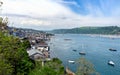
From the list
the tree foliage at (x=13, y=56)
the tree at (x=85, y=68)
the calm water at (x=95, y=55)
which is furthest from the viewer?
the calm water at (x=95, y=55)

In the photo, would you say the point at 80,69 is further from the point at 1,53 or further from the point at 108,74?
the point at 108,74

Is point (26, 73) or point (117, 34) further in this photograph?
point (117, 34)

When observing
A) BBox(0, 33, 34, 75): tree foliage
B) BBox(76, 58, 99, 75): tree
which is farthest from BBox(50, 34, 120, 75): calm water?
BBox(0, 33, 34, 75): tree foliage

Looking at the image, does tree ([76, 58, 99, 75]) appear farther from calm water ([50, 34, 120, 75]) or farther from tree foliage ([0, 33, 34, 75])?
calm water ([50, 34, 120, 75])

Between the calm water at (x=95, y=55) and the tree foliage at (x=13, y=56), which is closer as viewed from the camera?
the tree foliage at (x=13, y=56)

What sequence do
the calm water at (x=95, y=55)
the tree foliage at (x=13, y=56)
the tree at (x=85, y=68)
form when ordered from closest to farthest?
the tree foliage at (x=13, y=56)
the tree at (x=85, y=68)
the calm water at (x=95, y=55)

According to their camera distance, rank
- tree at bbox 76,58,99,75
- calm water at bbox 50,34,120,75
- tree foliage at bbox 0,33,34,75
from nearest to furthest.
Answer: tree foliage at bbox 0,33,34,75 → tree at bbox 76,58,99,75 → calm water at bbox 50,34,120,75

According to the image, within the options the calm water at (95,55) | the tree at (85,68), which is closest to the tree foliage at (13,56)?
the tree at (85,68)

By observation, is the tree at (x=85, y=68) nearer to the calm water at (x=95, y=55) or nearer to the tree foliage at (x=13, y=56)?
the tree foliage at (x=13, y=56)

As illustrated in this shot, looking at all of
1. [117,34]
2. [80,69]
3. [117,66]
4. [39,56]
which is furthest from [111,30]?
[80,69]

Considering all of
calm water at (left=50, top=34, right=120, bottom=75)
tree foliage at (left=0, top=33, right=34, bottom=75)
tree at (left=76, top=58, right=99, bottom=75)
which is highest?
tree foliage at (left=0, top=33, right=34, bottom=75)

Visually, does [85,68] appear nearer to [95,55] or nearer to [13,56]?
[13,56]
